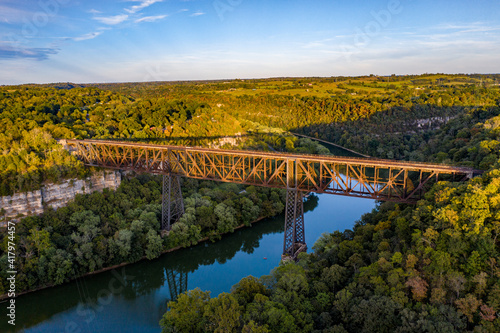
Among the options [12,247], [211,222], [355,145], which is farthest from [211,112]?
[12,247]

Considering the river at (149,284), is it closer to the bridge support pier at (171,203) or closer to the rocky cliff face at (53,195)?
the bridge support pier at (171,203)

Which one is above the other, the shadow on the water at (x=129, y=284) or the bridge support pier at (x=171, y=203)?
the bridge support pier at (x=171, y=203)

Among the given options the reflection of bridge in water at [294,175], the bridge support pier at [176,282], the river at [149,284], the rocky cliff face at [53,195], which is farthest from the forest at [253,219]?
the bridge support pier at [176,282]

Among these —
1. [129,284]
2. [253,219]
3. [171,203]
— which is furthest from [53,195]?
[253,219]

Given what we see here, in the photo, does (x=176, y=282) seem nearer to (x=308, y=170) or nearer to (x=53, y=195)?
(x=53, y=195)

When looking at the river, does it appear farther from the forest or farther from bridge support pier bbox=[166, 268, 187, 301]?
the forest

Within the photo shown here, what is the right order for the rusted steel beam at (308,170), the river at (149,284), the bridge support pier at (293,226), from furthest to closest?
1. the bridge support pier at (293,226)
2. the river at (149,284)
3. the rusted steel beam at (308,170)

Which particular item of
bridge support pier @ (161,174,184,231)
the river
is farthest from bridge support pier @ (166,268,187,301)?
bridge support pier @ (161,174,184,231)
